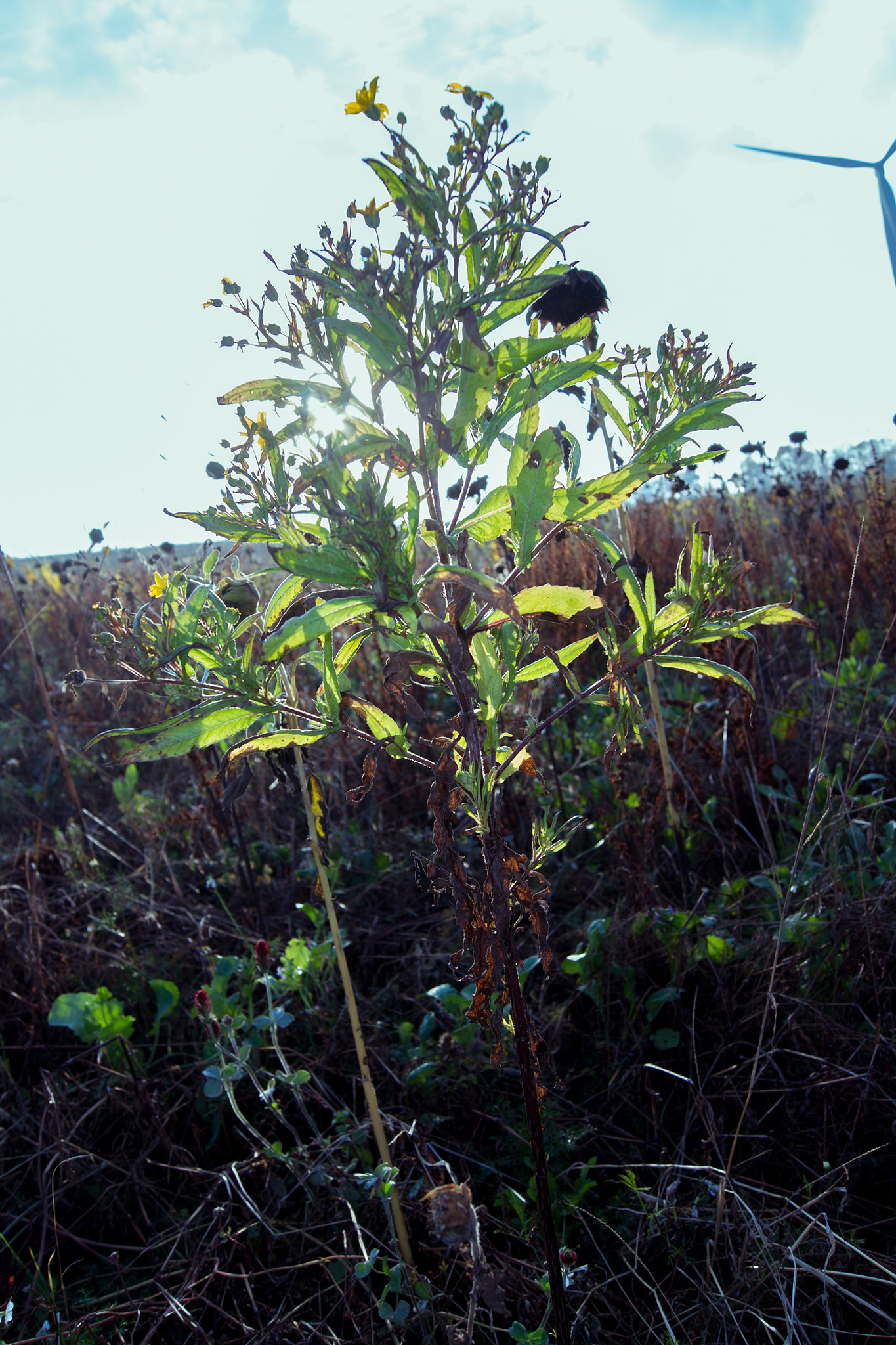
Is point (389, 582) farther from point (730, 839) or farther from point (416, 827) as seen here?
point (416, 827)

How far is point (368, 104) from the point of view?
843 millimetres

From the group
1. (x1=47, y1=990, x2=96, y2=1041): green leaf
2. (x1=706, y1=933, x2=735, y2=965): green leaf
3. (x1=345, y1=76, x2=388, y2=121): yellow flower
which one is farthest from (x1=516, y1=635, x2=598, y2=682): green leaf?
(x1=47, y1=990, x2=96, y2=1041): green leaf

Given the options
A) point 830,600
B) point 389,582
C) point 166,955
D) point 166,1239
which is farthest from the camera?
point 830,600

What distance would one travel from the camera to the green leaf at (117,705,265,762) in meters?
0.99

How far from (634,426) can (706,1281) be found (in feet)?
4.84

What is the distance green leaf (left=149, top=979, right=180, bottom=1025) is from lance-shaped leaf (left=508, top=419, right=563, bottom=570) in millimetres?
1828

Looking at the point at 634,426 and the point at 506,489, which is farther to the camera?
the point at 634,426

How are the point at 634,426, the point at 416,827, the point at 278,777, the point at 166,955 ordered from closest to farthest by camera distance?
the point at 634,426, the point at 278,777, the point at 166,955, the point at 416,827

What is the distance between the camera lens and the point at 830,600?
167 inches

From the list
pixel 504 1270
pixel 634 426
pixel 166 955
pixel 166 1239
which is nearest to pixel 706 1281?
pixel 504 1270

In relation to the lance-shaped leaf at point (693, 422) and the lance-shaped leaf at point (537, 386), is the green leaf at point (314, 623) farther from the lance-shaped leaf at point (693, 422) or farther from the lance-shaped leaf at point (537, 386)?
the lance-shaped leaf at point (693, 422)

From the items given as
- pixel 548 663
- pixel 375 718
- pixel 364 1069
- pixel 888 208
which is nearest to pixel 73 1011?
pixel 364 1069

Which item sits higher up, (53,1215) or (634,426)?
(634,426)

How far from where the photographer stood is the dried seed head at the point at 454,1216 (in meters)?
1.29
